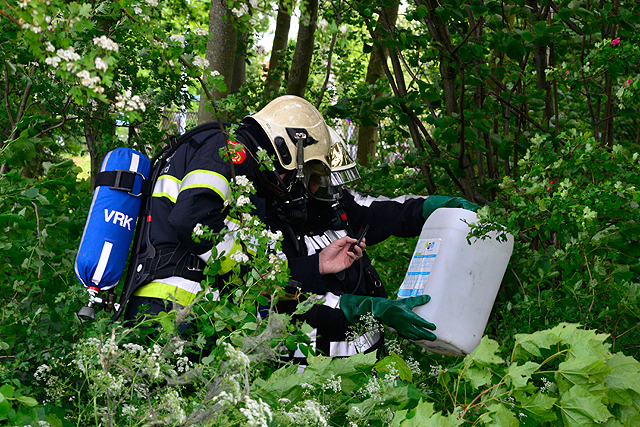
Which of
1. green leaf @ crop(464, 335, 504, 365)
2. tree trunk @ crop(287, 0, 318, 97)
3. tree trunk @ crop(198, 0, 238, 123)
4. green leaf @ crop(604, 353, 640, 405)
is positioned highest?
tree trunk @ crop(287, 0, 318, 97)

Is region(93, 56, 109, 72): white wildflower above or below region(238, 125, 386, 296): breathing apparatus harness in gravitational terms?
above

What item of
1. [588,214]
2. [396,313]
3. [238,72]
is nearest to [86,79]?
[588,214]

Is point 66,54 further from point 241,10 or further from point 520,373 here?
point 520,373

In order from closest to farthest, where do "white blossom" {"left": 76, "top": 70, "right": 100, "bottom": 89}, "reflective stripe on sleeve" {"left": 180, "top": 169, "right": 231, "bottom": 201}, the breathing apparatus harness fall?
"white blossom" {"left": 76, "top": 70, "right": 100, "bottom": 89} < "reflective stripe on sleeve" {"left": 180, "top": 169, "right": 231, "bottom": 201} < the breathing apparatus harness

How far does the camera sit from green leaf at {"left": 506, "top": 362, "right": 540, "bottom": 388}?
1.47 m

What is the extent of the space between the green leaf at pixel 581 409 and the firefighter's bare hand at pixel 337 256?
5.16ft

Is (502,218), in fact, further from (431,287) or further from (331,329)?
(331,329)

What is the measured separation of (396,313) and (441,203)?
836 millimetres

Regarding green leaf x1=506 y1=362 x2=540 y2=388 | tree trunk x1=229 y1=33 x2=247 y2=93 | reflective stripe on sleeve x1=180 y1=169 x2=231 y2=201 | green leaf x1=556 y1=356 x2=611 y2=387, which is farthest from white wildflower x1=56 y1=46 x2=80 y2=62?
tree trunk x1=229 y1=33 x2=247 y2=93

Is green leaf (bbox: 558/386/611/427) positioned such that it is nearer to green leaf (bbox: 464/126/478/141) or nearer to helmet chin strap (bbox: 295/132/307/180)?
helmet chin strap (bbox: 295/132/307/180)

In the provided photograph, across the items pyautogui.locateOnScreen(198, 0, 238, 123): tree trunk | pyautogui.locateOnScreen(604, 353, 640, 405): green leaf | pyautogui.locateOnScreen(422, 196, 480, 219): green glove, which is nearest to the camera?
pyautogui.locateOnScreen(604, 353, 640, 405): green leaf

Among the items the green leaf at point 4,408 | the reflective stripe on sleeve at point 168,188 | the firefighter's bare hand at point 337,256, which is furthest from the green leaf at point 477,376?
the reflective stripe on sleeve at point 168,188

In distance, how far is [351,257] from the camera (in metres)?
2.98

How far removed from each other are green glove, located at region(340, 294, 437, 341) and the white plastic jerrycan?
2.0 inches
